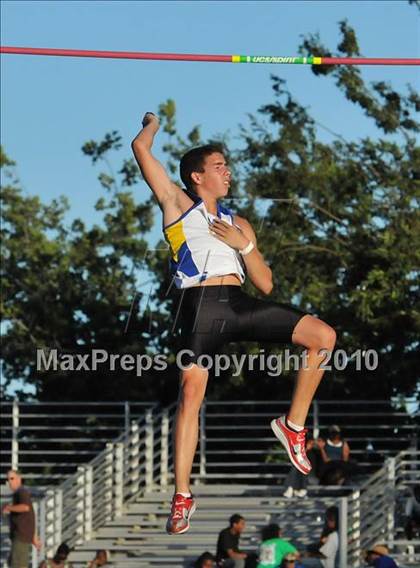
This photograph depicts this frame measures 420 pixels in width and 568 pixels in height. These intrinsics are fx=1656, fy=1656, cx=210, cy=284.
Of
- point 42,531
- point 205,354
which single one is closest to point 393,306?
point 42,531

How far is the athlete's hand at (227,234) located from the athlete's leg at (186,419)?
680 millimetres

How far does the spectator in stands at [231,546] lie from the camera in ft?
54.7

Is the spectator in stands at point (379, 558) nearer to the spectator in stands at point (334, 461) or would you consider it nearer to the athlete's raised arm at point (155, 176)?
the spectator in stands at point (334, 461)

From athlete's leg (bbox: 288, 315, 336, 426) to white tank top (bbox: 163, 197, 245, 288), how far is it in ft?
1.58

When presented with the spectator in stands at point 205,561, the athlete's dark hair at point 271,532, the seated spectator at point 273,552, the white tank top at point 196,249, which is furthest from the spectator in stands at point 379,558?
the white tank top at point 196,249

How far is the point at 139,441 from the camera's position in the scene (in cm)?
2066

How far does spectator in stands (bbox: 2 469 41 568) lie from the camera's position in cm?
1747

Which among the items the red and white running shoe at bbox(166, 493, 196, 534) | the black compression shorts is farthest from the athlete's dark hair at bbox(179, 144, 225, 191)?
the red and white running shoe at bbox(166, 493, 196, 534)

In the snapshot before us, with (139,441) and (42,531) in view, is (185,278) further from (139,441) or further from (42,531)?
(139,441)

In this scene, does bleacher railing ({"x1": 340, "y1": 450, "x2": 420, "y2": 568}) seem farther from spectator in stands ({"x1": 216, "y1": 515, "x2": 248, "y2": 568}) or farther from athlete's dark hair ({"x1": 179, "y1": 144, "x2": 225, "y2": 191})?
athlete's dark hair ({"x1": 179, "y1": 144, "x2": 225, "y2": 191})

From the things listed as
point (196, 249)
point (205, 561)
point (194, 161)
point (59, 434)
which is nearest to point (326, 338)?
point (196, 249)

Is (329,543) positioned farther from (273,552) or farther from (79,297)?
(79,297)

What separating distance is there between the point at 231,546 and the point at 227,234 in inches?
339

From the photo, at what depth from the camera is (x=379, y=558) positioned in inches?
608
